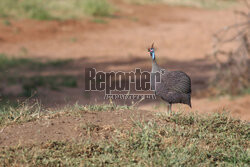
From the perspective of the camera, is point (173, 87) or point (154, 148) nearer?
point (154, 148)

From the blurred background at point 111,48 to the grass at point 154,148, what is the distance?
134 cm

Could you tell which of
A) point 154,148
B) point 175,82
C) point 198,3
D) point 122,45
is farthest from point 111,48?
point 198,3

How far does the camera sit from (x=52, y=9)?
54.6 feet

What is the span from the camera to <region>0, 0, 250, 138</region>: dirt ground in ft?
28.4

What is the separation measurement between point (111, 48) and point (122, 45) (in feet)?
2.01

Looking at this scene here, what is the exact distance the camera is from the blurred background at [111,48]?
8617 millimetres

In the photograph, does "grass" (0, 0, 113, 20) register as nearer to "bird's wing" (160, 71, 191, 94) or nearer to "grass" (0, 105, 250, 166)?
"bird's wing" (160, 71, 191, 94)

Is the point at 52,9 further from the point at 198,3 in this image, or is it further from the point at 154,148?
the point at 154,148

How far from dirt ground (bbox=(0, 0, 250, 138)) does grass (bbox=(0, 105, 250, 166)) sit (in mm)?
3266

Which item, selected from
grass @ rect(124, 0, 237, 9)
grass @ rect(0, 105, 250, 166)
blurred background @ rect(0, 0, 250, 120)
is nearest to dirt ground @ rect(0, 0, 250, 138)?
blurred background @ rect(0, 0, 250, 120)

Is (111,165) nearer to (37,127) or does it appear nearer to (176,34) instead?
(37,127)

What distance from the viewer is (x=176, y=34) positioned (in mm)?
15938

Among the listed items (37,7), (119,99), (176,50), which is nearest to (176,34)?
(176,50)

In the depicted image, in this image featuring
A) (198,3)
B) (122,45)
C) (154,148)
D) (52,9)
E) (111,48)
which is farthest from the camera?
(198,3)
